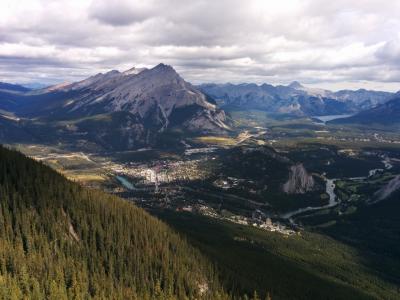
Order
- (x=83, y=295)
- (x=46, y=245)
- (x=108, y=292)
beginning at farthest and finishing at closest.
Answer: (x=46, y=245)
(x=108, y=292)
(x=83, y=295)

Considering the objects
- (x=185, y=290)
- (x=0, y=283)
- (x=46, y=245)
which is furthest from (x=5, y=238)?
(x=185, y=290)

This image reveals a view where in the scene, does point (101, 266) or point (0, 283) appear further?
point (101, 266)

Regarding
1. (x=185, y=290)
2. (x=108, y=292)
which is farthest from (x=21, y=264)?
(x=185, y=290)

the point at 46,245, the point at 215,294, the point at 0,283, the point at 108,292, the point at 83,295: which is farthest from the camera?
the point at 215,294

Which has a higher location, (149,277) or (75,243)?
(75,243)

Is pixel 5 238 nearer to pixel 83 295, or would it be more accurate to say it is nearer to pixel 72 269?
pixel 72 269

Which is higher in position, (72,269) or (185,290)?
(72,269)

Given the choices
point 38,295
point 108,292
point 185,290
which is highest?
point 38,295

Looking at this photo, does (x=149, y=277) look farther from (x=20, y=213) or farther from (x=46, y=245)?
(x=20, y=213)

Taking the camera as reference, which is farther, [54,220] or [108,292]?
[54,220]
